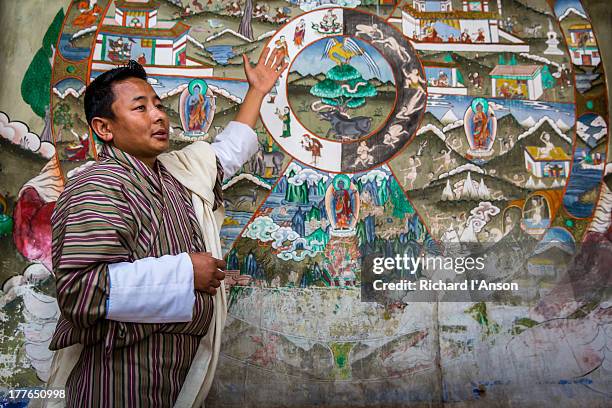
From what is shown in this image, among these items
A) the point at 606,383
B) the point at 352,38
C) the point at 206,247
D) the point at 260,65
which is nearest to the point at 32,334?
the point at 206,247

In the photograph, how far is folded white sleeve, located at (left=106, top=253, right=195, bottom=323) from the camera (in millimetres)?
2213

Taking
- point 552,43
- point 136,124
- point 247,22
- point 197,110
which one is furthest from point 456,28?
point 136,124

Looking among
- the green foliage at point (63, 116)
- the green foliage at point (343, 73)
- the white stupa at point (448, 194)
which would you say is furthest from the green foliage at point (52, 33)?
the white stupa at point (448, 194)

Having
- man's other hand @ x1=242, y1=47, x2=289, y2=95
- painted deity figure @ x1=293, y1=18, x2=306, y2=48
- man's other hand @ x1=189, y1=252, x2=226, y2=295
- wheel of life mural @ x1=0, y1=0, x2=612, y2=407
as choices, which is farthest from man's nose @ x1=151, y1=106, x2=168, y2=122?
painted deity figure @ x1=293, y1=18, x2=306, y2=48

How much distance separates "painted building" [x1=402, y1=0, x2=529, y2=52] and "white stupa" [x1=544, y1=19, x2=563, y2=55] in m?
0.20

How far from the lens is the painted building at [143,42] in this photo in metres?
4.70

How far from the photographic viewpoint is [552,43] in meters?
4.98

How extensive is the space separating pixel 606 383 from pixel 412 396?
1.50 meters

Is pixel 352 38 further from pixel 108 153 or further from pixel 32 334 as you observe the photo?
pixel 32 334

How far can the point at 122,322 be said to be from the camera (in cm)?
228

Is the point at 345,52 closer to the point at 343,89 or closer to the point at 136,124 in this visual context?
the point at 343,89

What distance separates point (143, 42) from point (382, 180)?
2.34m

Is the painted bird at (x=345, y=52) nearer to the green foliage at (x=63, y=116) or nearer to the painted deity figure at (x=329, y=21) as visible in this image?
the painted deity figure at (x=329, y=21)

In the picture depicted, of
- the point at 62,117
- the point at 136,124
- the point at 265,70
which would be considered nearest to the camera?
the point at 136,124
